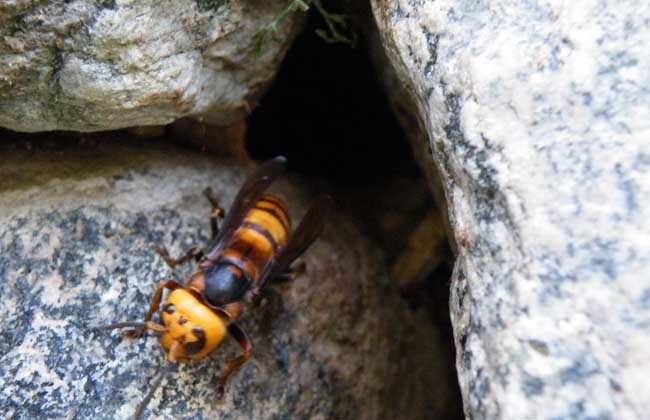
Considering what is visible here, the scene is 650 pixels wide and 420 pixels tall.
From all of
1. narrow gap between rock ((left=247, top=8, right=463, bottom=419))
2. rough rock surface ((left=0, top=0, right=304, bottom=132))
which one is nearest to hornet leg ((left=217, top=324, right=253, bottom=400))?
rough rock surface ((left=0, top=0, right=304, bottom=132))

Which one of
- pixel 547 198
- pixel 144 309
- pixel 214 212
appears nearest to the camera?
pixel 547 198

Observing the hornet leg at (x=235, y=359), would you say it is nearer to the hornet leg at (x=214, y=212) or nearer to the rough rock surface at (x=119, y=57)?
the hornet leg at (x=214, y=212)

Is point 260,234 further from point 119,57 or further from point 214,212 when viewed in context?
point 119,57

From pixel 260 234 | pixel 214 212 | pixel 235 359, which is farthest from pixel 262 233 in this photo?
pixel 235 359

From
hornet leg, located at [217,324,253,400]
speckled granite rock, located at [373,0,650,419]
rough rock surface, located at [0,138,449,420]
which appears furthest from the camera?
hornet leg, located at [217,324,253,400]

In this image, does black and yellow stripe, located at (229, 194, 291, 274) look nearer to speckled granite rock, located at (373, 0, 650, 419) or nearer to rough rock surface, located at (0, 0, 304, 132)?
rough rock surface, located at (0, 0, 304, 132)

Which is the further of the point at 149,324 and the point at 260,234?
the point at 260,234
